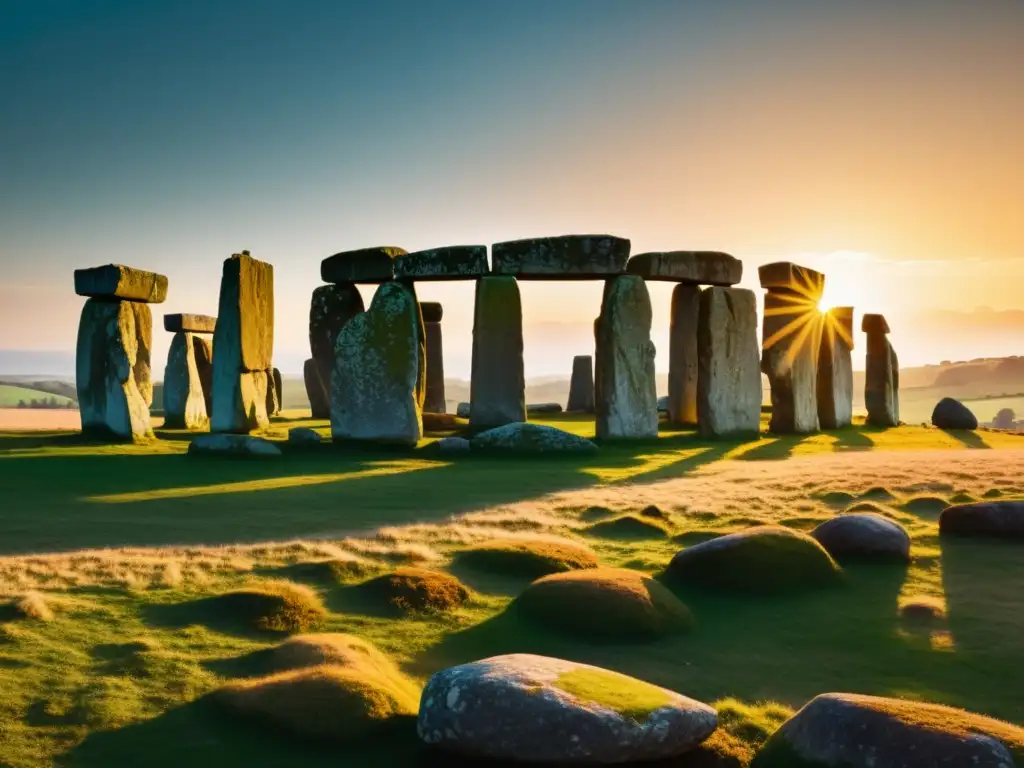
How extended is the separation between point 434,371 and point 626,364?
10514mm

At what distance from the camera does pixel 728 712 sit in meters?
4.18

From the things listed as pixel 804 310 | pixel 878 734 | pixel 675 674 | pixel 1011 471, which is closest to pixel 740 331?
pixel 804 310

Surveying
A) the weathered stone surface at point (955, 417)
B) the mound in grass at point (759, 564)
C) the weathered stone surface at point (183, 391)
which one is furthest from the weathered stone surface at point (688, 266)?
the mound in grass at point (759, 564)

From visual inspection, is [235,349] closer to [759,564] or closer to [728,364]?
[728,364]

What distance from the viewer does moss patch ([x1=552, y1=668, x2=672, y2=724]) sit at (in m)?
3.68

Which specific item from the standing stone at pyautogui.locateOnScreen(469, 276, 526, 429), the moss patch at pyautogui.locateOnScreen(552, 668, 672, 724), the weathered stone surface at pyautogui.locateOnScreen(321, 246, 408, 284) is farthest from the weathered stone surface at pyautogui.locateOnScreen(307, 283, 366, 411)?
the moss patch at pyautogui.locateOnScreen(552, 668, 672, 724)

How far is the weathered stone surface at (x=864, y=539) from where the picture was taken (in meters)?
6.81

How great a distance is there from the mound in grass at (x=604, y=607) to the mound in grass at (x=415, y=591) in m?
0.44

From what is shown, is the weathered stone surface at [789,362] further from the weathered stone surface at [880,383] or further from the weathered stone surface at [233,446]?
the weathered stone surface at [233,446]

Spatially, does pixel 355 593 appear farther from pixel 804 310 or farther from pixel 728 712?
pixel 804 310

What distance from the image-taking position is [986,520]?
24.5 feet

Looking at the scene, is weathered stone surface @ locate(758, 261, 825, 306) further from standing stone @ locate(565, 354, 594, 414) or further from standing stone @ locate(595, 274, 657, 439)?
standing stone @ locate(565, 354, 594, 414)

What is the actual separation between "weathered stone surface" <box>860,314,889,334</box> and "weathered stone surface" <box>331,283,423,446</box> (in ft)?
38.8

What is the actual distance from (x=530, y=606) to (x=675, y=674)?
43.7 inches
